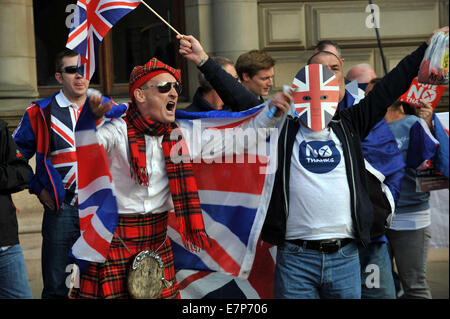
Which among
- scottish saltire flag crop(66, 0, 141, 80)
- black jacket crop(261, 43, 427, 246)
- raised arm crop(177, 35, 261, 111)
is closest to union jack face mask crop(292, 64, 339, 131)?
black jacket crop(261, 43, 427, 246)

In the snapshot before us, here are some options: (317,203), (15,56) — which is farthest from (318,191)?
(15,56)

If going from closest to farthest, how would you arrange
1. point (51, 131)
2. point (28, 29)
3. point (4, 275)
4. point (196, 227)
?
point (196, 227) < point (4, 275) < point (51, 131) < point (28, 29)

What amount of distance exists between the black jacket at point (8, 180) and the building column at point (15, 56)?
3.27 metres

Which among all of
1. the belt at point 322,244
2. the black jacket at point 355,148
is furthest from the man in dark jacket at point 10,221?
the belt at point 322,244

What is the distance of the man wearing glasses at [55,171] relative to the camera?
554cm

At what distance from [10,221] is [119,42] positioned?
4.28 m

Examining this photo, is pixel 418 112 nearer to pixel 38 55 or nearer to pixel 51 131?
pixel 51 131

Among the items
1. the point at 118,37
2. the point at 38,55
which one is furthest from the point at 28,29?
the point at 118,37

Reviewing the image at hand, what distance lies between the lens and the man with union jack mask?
4.35 meters

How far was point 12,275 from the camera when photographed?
16.6ft

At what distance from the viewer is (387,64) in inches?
358

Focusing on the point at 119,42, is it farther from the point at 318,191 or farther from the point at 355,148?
the point at 318,191
